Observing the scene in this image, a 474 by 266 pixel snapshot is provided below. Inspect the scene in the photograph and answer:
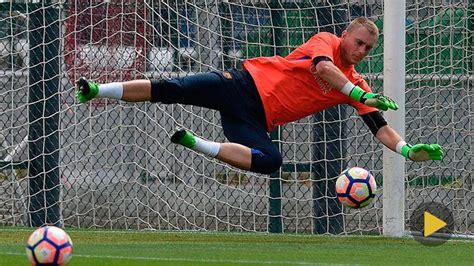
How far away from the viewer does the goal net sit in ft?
42.4

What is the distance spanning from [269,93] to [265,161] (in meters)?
0.62

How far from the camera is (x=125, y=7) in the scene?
13.1 metres

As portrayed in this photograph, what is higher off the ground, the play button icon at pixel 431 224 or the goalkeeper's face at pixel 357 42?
the goalkeeper's face at pixel 357 42

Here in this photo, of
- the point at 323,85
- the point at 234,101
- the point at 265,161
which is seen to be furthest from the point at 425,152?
the point at 234,101

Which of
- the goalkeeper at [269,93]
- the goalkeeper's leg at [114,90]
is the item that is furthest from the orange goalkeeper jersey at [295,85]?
the goalkeeper's leg at [114,90]

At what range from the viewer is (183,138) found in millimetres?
9859

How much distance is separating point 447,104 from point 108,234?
3.83 meters

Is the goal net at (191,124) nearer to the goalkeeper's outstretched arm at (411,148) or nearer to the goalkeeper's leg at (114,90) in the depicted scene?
the goalkeeper's outstretched arm at (411,148)

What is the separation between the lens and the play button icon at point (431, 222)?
11930mm

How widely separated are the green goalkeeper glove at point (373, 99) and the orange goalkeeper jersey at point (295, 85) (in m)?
0.47

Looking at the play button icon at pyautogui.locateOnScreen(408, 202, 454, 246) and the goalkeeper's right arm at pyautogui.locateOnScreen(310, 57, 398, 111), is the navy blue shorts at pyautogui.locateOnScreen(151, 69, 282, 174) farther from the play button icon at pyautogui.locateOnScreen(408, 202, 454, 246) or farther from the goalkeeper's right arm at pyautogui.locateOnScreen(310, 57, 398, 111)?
the play button icon at pyautogui.locateOnScreen(408, 202, 454, 246)

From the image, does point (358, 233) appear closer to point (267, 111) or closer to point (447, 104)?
point (447, 104)

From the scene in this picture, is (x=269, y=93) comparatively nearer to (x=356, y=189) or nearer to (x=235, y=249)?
(x=356, y=189)

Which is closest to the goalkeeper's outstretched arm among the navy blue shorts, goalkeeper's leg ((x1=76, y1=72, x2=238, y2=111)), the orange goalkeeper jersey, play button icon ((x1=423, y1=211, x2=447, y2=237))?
the orange goalkeeper jersey
